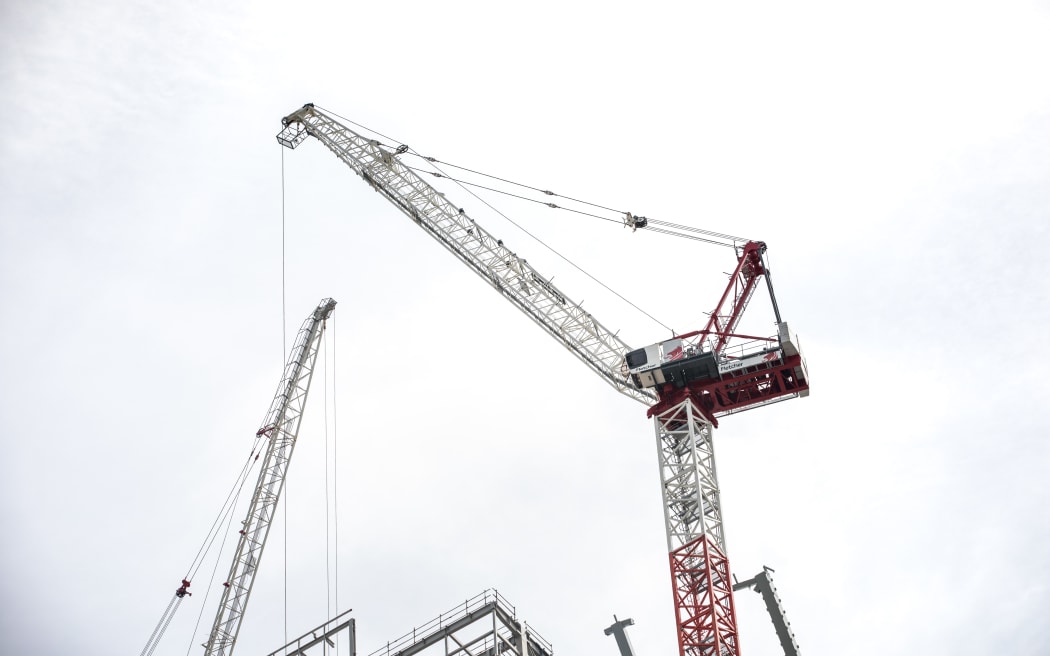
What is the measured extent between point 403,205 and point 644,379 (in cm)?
2649

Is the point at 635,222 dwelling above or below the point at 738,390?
above

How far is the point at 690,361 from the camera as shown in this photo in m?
71.5

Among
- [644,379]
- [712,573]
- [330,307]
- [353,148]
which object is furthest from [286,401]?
[712,573]

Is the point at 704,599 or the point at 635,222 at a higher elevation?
the point at 635,222

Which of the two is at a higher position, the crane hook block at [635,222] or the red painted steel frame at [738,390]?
the crane hook block at [635,222]

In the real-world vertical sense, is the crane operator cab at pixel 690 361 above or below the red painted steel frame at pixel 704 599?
above

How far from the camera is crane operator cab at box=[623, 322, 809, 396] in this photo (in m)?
69.9

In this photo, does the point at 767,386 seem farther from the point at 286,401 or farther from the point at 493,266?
the point at 286,401

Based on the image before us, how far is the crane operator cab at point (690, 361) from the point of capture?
229ft

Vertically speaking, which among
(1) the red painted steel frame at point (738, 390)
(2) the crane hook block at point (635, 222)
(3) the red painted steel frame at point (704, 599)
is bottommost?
(3) the red painted steel frame at point (704, 599)

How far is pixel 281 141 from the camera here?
318 feet

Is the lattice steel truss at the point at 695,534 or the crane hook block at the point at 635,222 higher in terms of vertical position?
the crane hook block at the point at 635,222

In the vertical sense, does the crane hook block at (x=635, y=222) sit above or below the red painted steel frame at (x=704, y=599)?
above

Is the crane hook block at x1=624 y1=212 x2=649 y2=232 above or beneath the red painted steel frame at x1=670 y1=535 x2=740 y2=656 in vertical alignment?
above
